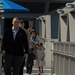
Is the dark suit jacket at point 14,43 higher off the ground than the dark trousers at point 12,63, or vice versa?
the dark suit jacket at point 14,43

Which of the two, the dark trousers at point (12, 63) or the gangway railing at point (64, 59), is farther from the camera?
the gangway railing at point (64, 59)

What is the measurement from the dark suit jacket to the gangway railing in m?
1.42

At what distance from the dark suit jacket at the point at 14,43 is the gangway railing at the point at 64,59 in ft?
4.66

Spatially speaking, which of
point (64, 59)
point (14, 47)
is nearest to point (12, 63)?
point (14, 47)

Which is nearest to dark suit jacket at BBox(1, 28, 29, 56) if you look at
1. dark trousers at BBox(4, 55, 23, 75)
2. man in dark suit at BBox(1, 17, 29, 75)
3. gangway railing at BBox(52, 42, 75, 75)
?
man in dark suit at BBox(1, 17, 29, 75)

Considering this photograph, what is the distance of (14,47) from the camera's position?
34.5ft

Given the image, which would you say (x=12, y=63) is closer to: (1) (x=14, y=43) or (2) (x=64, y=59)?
(1) (x=14, y=43)

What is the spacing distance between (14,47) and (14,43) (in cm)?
10

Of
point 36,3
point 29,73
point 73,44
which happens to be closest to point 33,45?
point 29,73

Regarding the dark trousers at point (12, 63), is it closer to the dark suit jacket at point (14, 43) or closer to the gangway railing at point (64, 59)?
the dark suit jacket at point (14, 43)

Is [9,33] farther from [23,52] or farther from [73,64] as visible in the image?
[73,64]

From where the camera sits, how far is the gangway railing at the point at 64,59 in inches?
442

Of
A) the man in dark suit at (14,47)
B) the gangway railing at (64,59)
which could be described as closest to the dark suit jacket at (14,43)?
the man in dark suit at (14,47)

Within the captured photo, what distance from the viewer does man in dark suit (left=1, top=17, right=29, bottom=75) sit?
10.5 metres
